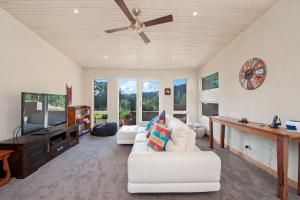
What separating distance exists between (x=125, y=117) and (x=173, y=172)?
4.86m

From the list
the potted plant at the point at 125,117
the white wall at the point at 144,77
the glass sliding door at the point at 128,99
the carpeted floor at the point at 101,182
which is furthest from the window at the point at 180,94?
the carpeted floor at the point at 101,182

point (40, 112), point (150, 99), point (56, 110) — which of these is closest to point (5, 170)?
point (40, 112)

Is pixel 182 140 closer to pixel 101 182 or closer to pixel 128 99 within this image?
pixel 101 182

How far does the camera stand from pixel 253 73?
10.1ft

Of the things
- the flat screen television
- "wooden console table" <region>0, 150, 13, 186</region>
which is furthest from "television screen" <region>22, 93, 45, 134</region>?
"wooden console table" <region>0, 150, 13, 186</region>

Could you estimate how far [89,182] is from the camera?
2.35 metres

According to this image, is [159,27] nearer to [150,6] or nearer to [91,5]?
[150,6]

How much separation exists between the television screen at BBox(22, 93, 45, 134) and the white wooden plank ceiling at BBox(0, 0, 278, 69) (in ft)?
4.66

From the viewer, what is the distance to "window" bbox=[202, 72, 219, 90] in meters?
4.82

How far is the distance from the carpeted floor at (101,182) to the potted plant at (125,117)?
319 centimetres

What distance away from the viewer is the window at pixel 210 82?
4820mm

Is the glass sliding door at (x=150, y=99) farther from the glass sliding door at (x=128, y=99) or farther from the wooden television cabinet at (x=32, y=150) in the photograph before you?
the wooden television cabinet at (x=32, y=150)

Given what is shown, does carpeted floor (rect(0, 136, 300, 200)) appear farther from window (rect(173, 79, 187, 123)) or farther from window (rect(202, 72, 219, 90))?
window (rect(173, 79, 187, 123))

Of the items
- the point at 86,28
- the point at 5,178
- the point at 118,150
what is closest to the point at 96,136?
the point at 118,150
